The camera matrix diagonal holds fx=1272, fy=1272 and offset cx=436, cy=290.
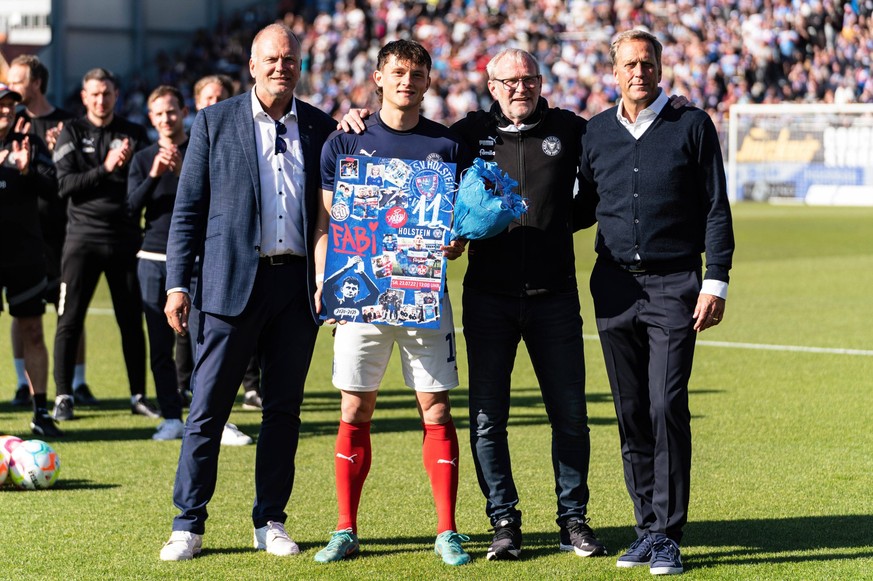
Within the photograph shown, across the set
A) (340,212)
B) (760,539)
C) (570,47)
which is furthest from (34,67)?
(570,47)

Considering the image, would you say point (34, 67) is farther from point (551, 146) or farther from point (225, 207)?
point (551, 146)

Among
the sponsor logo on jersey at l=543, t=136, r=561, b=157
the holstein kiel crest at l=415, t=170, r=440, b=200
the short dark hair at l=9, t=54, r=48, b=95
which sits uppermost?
the short dark hair at l=9, t=54, r=48, b=95

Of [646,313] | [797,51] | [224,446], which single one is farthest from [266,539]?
[797,51]

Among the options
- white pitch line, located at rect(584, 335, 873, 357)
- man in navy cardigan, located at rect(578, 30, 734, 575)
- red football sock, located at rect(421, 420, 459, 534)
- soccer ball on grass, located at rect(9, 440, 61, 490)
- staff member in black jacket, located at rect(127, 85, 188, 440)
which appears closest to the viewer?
man in navy cardigan, located at rect(578, 30, 734, 575)

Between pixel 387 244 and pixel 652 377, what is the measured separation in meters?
1.23

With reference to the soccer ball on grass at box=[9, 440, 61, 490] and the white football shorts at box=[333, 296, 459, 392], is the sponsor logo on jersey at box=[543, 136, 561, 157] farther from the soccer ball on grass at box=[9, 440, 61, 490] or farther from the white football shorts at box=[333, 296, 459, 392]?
the soccer ball on grass at box=[9, 440, 61, 490]

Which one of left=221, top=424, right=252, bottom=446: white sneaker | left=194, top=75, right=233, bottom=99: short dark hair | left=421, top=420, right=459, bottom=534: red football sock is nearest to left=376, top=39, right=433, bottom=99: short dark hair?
left=421, top=420, right=459, bottom=534: red football sock

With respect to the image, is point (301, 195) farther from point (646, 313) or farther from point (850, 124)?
point (850, 124)

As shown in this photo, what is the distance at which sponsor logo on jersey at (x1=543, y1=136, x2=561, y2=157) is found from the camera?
532cm

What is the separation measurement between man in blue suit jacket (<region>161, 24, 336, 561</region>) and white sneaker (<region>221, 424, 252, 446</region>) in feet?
8.32

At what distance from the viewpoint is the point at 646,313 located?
525cm

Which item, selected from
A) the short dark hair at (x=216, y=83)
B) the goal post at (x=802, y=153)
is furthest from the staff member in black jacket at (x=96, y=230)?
the goal post at (x=802, y=153)

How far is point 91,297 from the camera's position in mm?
8750

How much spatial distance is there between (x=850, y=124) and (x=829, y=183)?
5.02 ft
